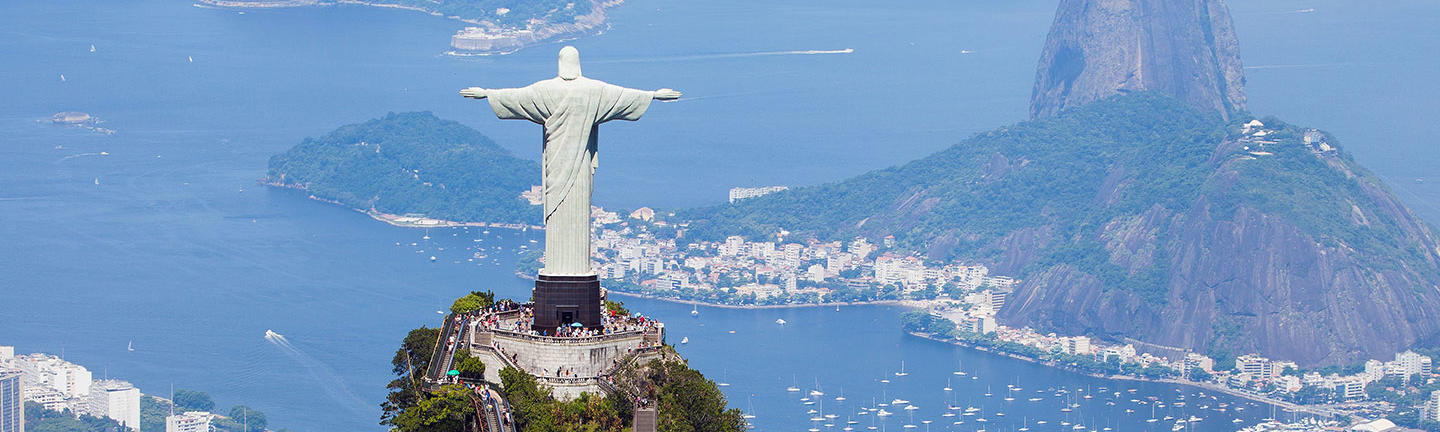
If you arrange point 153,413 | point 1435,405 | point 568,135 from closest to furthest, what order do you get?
point 568,135, point 153,413, point 1435,405

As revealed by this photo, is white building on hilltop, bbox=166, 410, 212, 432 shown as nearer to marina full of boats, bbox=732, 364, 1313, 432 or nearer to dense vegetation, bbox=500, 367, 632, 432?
marina full of boats, bbox=732, 364, 1313, 432

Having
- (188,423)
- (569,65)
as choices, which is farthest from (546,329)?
(188,423)

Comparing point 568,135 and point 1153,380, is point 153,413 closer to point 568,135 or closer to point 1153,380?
point 1153,380

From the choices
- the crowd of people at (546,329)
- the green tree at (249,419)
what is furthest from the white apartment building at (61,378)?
the crowd of people at (546,329)

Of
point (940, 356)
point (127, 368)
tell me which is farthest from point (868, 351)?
point (127, 368)

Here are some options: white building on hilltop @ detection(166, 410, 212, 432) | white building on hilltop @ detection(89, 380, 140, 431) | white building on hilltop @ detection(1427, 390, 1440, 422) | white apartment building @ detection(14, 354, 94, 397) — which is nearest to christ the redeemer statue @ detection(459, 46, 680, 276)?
white building on hilltop @ detection(166, 410, 212, 432)

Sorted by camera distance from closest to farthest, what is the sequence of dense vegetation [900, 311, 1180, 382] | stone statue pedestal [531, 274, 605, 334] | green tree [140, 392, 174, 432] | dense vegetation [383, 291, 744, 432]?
dense vegetation [383, 291, 744, 432] → stone statue pedestal [531, 274, 605, 334] → green tree [140, 392, 174, 432] → dense vegetation [900, 311, 1180, 382]
